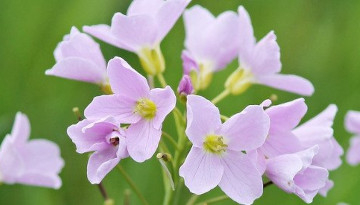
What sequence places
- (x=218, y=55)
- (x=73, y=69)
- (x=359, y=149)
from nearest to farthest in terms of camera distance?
(x=73, y=69) → (x=218, y=55) → (x=359, y=149)

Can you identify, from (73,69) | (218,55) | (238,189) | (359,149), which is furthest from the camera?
(359,149)

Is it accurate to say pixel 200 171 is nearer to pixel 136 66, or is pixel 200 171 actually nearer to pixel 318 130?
pixel 318 130

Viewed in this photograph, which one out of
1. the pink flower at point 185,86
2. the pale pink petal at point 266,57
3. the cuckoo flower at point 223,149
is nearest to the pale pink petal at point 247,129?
the cuckoo flower at point 223,149

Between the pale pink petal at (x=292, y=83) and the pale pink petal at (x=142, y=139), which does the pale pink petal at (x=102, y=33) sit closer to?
the pale pink petal at (x=142, y=139)

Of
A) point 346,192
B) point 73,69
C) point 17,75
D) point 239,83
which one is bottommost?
point 346,192

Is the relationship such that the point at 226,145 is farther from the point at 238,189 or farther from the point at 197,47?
the point at 197,47

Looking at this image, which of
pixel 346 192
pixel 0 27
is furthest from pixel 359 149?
pixel 0 27

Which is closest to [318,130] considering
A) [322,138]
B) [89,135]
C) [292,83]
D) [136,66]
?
[322,138]
